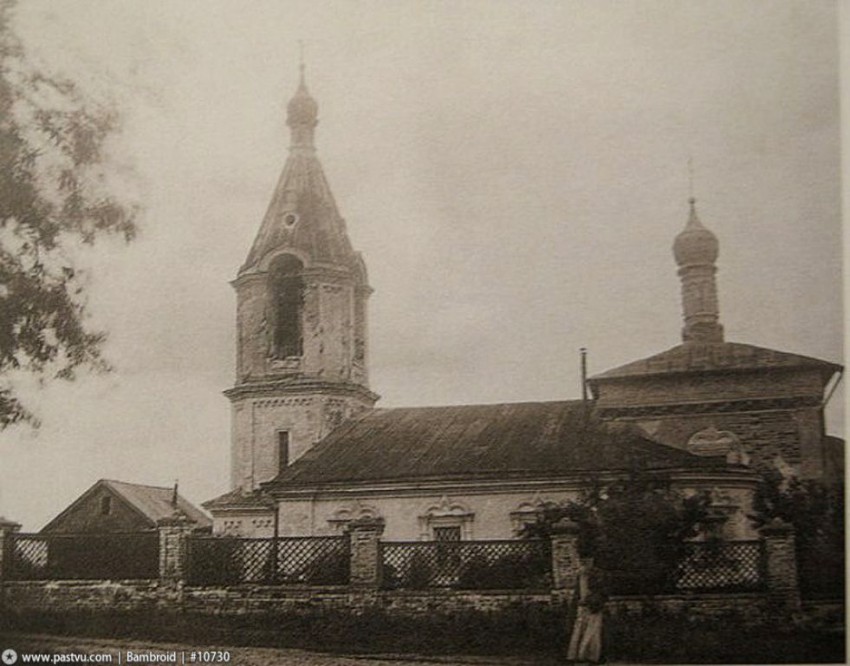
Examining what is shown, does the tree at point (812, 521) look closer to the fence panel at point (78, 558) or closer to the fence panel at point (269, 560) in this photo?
the fence panel at point (269, 560)

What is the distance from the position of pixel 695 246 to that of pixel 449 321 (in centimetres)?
129

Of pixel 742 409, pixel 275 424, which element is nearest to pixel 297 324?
pixel 275 424

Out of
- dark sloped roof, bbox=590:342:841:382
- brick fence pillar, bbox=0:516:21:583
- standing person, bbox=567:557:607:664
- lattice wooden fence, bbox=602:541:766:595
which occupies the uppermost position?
dark sloped roof, bbox=590:342:841:382

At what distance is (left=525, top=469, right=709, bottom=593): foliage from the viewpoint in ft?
18.7

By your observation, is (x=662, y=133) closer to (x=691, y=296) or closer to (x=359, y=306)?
(x=691, y=296)

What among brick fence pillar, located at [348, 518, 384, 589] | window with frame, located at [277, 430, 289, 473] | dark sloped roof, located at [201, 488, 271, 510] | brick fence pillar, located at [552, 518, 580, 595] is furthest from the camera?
window with frame, located at [277, 430, 289, 473]

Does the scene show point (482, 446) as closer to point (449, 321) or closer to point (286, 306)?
point (449, 321)

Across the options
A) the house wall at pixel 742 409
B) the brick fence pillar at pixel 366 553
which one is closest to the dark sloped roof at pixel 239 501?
the brick fence pillar at pixel 366 553

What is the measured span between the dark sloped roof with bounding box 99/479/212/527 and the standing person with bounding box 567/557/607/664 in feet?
6.66

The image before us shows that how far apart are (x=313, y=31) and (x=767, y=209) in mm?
2531

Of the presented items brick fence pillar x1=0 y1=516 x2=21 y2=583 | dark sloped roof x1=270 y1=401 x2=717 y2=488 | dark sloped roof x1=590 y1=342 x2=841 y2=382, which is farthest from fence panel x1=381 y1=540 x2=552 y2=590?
brick fence pillar x1=0 y1=516 x2=21 y2=583

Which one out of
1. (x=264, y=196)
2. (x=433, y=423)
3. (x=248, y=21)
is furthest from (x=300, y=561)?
(x=248, y=21)

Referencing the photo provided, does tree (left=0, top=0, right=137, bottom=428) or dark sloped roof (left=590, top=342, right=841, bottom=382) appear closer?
dark sloped roof (left=590, top=342, right=841, bottom=382)

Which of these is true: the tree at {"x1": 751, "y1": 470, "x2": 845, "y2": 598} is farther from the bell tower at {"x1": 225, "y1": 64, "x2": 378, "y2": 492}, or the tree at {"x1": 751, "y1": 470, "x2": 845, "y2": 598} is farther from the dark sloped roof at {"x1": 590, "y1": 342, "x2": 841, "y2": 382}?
the bell tower at {"x1": 225, "y1": 64, "x2": 378, "y2": 492}
